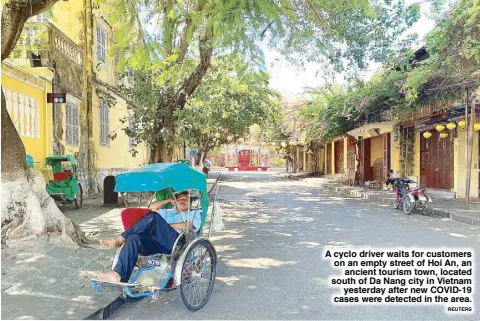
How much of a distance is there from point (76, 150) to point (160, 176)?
12721 millimetres

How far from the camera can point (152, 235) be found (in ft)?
16.4

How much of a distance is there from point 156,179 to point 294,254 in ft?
10.7

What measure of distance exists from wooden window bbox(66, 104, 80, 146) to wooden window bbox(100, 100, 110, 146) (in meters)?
2.22

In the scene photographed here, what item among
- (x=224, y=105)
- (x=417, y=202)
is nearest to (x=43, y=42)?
(x=417, y=202)

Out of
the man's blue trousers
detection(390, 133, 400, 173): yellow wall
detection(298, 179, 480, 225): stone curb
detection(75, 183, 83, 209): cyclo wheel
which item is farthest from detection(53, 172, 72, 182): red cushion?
detection(390, 133, 400, 173): yellow wall

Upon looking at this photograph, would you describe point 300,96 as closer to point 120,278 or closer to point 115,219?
point 115,219

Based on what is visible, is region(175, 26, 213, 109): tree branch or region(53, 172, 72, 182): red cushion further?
region(175, 26, 213, 109): tree branch

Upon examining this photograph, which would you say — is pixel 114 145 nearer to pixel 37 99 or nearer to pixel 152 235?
pixel 37 99

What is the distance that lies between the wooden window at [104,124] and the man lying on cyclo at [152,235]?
14298 millimetres

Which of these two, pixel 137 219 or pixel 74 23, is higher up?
pixel 74 23

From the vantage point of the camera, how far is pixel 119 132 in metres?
22.1

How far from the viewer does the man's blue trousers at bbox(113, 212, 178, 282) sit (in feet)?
15.3

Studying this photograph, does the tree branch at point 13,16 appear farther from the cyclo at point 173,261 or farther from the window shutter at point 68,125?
the window shutter at point 68,125

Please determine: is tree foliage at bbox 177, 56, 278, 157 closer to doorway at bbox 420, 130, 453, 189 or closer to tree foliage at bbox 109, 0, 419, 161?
tree foliage at bbox 109, 0, 419, 161
